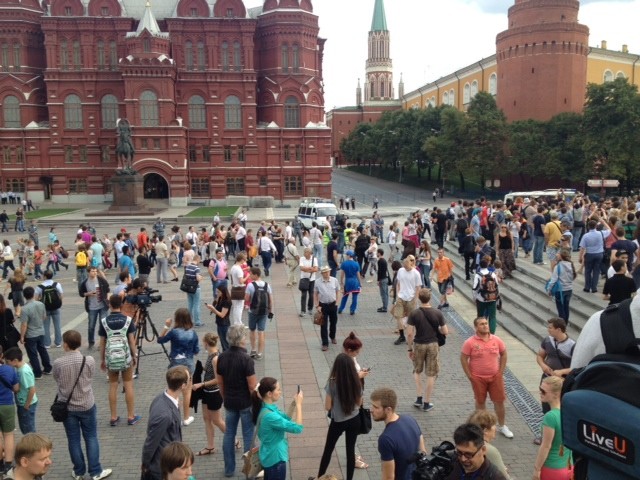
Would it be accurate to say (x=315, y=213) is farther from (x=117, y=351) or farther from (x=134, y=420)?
(x=117, y=351)

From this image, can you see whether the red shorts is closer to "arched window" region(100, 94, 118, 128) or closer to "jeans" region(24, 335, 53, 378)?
"jeans" region(24, 335, 53, 378)

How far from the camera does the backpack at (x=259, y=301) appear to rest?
11336mm

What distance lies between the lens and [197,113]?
59.3m

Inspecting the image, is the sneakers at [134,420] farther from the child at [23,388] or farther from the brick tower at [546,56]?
the brick tower at [546,56]

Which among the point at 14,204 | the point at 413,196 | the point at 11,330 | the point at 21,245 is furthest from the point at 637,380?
the point at 413,196

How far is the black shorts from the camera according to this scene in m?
7.55

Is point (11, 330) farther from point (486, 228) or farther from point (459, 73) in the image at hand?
point (459, 73)

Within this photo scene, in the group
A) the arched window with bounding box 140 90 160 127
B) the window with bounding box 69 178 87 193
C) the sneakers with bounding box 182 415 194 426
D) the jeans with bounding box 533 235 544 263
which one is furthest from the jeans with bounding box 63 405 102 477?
the window with bounding box 69 178 87 193

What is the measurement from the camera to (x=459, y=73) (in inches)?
3629

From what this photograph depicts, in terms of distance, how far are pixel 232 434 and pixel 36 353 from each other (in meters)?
5.34

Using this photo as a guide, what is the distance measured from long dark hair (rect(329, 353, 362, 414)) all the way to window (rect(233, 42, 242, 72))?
56.3m

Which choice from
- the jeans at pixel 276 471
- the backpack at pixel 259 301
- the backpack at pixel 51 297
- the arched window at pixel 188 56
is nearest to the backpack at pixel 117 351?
the jeans at pixel 276 471

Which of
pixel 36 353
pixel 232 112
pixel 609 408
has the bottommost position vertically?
pixel 36 353

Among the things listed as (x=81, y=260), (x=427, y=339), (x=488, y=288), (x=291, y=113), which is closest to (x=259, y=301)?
(x=427, y=339)
